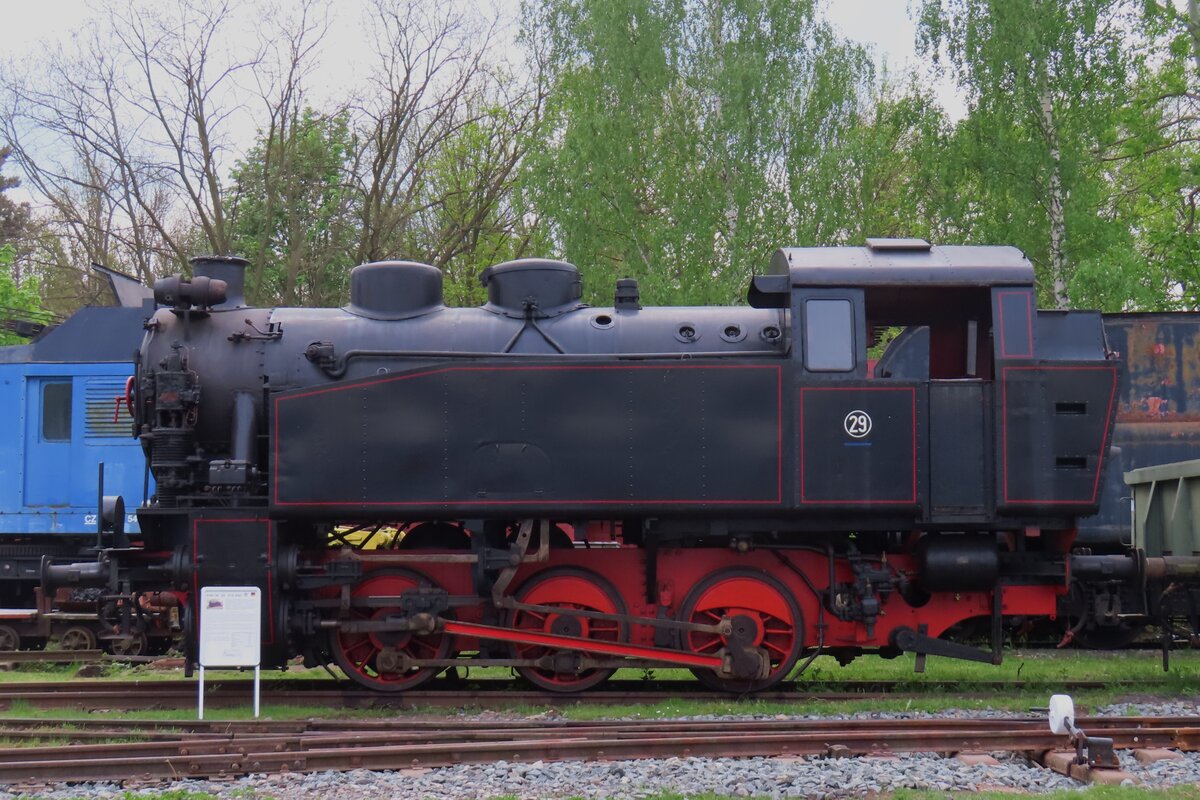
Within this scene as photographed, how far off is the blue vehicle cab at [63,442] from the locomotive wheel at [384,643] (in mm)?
4910

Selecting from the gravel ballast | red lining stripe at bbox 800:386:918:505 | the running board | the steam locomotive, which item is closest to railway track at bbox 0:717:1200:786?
the gravel ballast

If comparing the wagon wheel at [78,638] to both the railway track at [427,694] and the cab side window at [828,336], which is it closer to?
the railway track at [427,694]

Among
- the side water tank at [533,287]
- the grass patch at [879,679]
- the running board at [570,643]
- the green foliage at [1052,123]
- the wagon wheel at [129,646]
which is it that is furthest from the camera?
the green foliage at [1052,123]

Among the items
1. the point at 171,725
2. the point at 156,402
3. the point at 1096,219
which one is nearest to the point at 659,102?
the point at 1096,219

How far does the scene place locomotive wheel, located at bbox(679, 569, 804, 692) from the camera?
909 cm

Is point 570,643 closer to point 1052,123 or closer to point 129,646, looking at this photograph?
point 129,646

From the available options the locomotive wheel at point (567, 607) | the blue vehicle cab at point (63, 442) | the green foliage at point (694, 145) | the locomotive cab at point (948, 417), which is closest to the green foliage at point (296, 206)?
the green foliage at point (694, 145)

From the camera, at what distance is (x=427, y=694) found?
29.3 feet

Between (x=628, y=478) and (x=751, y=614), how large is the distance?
1.52 meters

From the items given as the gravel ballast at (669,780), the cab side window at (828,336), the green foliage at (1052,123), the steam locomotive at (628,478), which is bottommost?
the gravel ballast at (669,780)

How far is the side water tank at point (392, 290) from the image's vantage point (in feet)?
31.5

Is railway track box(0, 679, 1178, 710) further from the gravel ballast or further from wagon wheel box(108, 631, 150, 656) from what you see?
wagon wheel box(108, 631, 150, 656)

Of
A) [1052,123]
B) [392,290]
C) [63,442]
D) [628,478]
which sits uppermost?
[1052,123]

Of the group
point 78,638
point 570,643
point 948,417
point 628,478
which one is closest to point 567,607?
point 570,643
